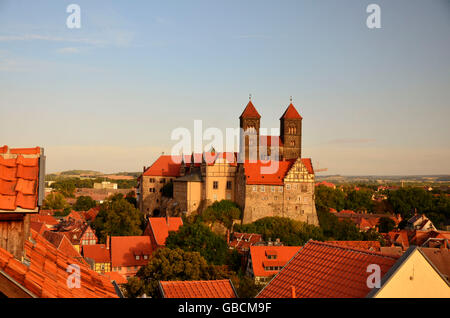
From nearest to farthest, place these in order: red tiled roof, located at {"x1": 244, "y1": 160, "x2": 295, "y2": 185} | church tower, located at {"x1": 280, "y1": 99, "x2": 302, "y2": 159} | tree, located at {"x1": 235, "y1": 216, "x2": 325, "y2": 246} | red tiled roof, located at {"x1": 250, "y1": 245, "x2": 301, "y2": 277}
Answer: red tiled roof, located at {"x1": 250, "y1": 245, "x2": 301, "y2": 277} < tree, located at {"x1": 235, "y1": 216, "x2": 325, "y2": 246} < red tiled roof, located at {"x1": 244, "y1": 160, "x2": 295, "y2": 185} < church tower, located at {"x1": 280, "y1": 99, "x2": 302, "y2": 159}

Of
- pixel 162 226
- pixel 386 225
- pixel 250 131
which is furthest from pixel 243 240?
pixel 386 225

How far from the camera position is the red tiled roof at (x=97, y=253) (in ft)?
136

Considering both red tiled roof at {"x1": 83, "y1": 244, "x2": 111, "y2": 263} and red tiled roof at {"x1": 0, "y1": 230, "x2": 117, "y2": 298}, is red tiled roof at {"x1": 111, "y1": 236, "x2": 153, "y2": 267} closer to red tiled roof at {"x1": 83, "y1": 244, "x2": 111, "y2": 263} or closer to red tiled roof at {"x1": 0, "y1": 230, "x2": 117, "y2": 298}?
red tiled roof at {"x1": 83, "y1": 244, "x2": 111, "y2": 263}

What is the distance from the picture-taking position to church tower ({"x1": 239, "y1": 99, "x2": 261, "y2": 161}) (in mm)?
54031

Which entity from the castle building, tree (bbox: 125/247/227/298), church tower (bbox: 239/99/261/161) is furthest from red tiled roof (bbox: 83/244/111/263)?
church tower (bbox: 239/99/261/161)

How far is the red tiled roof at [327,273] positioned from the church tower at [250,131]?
4422 centimetres

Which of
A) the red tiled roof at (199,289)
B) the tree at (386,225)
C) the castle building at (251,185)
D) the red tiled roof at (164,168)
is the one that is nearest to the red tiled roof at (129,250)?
the castle building at (251,185)

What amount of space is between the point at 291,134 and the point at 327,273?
48.4 m

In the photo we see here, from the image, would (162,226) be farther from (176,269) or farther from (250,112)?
(176,269)

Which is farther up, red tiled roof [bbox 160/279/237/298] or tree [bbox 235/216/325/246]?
red tiled roof [bbox 160/279/237/298]

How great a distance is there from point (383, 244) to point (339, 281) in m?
41.0

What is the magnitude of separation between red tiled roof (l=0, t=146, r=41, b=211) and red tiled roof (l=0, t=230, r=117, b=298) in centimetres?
44
